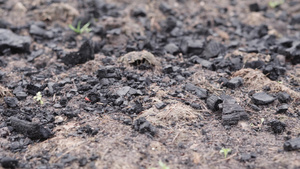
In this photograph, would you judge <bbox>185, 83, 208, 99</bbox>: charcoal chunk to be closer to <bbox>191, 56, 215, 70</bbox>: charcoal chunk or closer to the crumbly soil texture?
the crumbly soil texture

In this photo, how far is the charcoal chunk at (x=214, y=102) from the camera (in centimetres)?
409

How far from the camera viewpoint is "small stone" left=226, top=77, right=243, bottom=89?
4575 mm

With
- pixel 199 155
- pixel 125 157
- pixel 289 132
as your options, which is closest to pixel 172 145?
pixel 199 155

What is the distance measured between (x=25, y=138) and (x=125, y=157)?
4.26 ft

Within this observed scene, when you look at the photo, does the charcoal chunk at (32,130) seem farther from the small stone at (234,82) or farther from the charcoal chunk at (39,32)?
the charcoal chunk at (39,32)

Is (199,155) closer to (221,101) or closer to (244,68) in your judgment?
(221,101)

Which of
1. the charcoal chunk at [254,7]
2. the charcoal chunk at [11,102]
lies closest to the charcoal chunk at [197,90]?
the charcoal chunk at [11,102]

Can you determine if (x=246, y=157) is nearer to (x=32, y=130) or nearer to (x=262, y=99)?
(x=262, y=99)

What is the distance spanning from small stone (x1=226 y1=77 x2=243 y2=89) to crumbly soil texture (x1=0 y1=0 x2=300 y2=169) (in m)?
0.02

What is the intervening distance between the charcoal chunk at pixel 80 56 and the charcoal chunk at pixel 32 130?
1.74m

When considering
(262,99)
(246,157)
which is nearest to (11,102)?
(246,157)

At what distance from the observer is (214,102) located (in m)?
4.09

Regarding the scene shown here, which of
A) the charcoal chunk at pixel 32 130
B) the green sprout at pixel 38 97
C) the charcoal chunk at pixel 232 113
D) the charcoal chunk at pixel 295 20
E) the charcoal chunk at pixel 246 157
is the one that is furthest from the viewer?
the charcoal chunk at pixel 295 20

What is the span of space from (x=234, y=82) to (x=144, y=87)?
1.36 meters
